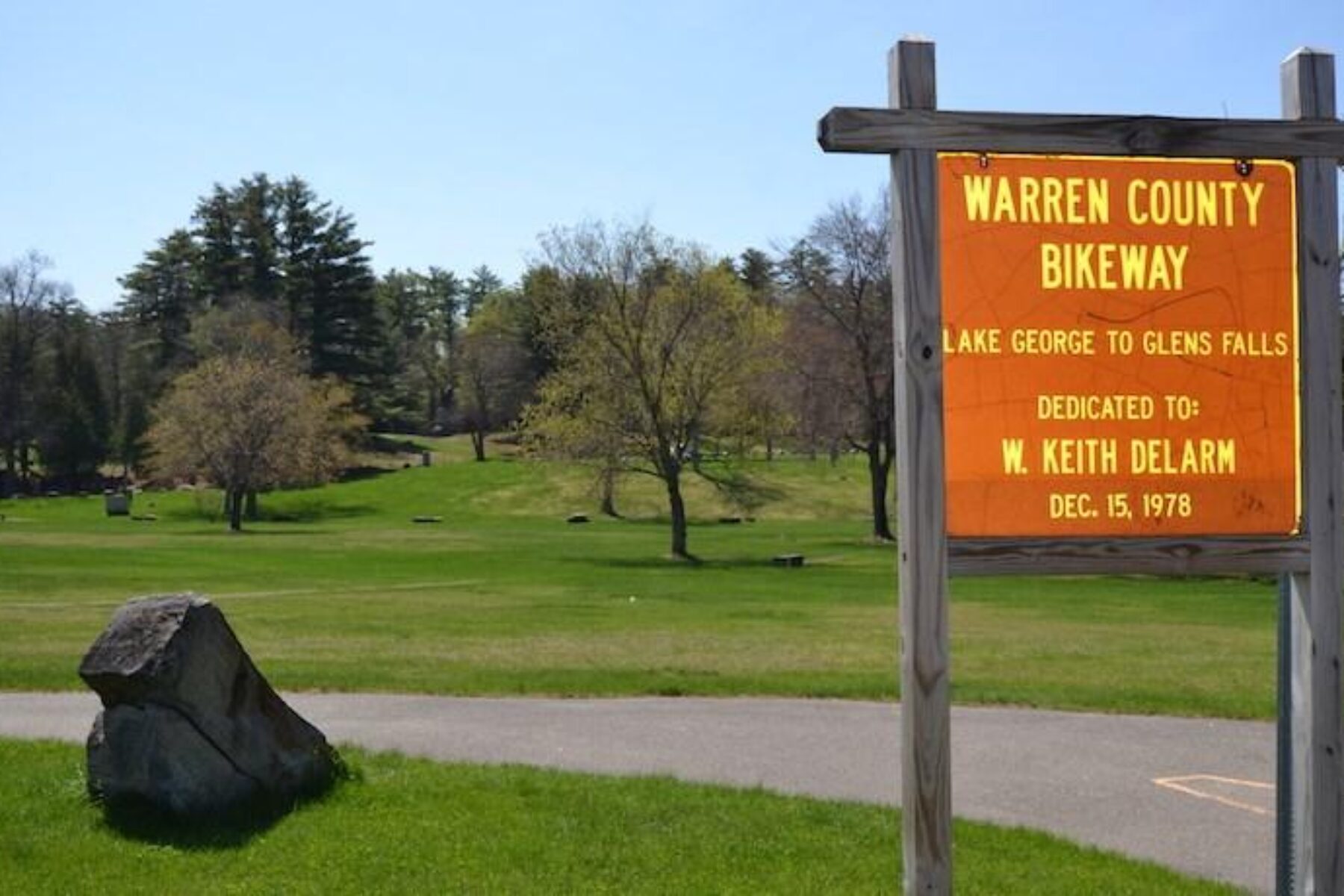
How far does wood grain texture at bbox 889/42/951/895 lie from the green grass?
2.12 meters

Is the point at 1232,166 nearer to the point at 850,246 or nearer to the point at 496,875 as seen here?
the point at 496,875

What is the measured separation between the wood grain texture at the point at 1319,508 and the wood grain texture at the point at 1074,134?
91 mm

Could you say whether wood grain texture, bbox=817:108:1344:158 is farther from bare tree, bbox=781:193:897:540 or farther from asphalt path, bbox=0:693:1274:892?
bare tree, bbox=781:193:897:540

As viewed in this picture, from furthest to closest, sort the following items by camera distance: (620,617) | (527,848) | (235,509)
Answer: (235,509) < (620,617) < (527,848)

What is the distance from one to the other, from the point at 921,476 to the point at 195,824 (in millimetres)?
5058

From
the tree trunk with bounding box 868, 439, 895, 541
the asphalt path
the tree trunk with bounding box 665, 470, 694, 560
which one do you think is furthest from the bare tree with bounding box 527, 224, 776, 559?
the asphalt path

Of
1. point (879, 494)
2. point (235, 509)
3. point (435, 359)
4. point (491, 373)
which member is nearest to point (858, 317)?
point (879, 494)

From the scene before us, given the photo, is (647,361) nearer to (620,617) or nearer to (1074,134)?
(620,617)

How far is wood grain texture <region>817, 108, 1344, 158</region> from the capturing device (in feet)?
16.9

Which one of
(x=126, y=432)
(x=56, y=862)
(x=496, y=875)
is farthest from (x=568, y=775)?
(x=126, y=432)

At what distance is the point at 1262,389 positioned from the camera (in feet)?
18.1

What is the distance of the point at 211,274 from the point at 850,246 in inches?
2538

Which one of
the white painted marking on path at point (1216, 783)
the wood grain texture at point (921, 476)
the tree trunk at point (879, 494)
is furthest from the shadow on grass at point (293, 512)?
the wood grain texture at point (921, 476)

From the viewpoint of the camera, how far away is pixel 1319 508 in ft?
18.0
